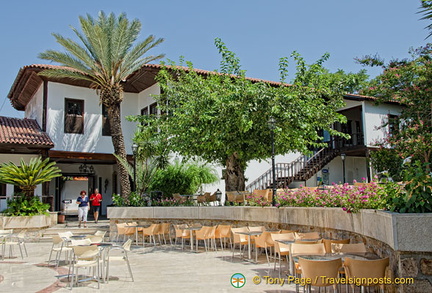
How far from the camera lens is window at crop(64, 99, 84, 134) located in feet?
63.3

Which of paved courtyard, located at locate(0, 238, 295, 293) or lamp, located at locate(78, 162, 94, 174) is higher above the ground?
lamp, located at locate(78, 162, 94, 174)

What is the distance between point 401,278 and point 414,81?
14.3 meters

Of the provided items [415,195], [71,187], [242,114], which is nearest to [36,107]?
[71,187]

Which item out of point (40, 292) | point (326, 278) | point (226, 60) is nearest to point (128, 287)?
point (40, 292)

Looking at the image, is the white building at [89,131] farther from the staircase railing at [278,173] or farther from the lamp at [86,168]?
the staircase railing at [278,173]

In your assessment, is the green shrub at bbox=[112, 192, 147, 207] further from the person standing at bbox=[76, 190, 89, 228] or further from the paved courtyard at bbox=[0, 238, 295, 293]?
the paved courtyard at bbox=[0, 238, 295, 293]

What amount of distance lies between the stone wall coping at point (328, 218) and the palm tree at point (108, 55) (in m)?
2.87

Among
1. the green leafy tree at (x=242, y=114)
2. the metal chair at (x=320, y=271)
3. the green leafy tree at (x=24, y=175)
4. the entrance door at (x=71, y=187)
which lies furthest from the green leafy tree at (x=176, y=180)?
the metal chair at (x=320, y=271)

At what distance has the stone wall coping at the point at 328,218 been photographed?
452cm

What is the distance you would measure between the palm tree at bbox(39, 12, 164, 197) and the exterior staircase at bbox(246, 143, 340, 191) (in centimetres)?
731

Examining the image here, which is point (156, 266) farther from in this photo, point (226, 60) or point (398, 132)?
point (398, 132)

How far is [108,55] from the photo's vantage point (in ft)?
52.9

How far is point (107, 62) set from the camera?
16141 millimetres

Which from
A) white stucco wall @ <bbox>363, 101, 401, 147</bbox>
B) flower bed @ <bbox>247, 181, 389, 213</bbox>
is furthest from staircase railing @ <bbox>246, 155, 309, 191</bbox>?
flower bed @ <bbox>247, 181, 389, 213</bbox>
